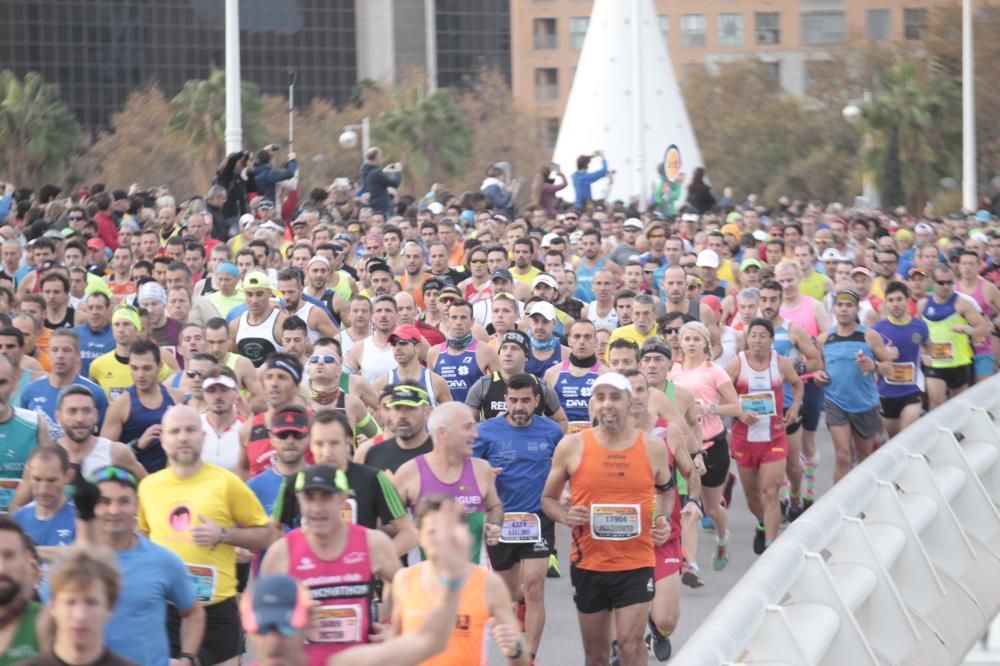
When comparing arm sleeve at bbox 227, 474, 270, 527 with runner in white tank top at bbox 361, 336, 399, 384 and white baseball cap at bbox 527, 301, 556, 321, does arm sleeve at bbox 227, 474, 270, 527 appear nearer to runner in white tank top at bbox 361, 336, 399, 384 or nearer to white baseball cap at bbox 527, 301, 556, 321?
runner in white tank top at bbox 361, 336, 399, 384

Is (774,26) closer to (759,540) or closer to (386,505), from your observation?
(759,540)

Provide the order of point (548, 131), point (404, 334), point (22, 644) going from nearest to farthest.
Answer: point (22, 644) < point (404, 334) < point (548, 131)

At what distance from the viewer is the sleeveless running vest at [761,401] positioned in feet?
42.3

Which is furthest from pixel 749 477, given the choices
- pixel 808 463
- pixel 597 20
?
pixel 597 20

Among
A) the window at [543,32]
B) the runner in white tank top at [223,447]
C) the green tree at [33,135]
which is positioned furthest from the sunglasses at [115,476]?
the window at [543,32]

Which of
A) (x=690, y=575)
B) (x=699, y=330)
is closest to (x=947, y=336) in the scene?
(x=699, y=330)

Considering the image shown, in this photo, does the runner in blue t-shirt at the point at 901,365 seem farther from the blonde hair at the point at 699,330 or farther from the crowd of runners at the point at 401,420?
the blonde hair at the point at 699,330

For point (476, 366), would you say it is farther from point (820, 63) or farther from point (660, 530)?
point (820, 63)

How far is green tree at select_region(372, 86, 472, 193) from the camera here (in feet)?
197

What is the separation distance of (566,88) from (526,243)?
8110 cm

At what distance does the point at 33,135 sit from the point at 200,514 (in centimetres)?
4577

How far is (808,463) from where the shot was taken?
14492mm

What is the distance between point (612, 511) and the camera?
8.85 meters

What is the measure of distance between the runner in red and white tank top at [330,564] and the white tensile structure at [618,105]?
136ft
